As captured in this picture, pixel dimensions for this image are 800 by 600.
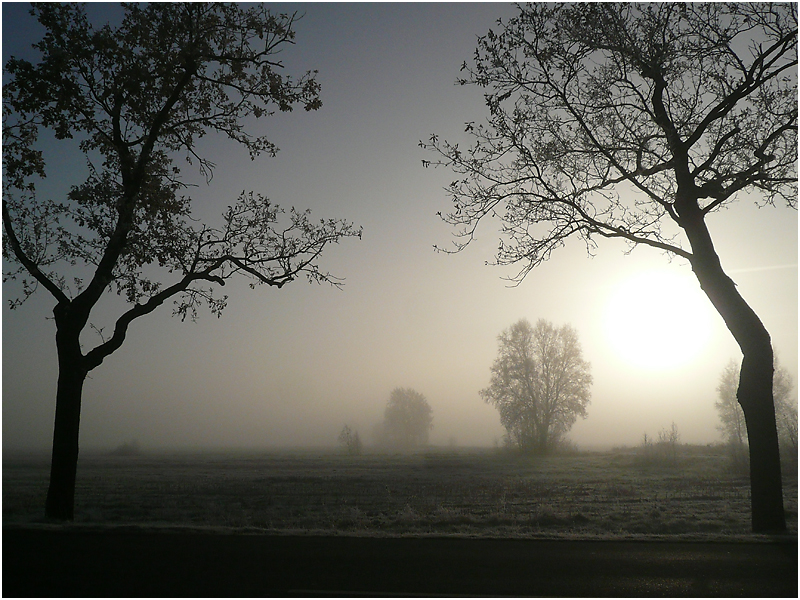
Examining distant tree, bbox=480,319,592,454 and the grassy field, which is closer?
the grassy field

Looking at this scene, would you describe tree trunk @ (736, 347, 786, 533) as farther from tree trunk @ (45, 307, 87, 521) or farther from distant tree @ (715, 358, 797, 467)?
distant tree @ (715, 358, 797, 467)

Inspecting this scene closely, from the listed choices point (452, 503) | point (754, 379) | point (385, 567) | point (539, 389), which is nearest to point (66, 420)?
point (385, 567)

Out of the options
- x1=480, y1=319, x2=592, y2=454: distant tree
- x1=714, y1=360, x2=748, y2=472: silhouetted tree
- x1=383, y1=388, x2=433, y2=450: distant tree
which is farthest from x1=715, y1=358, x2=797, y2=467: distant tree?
x1=383, y1=388, x2=433, y2=450: distant tree

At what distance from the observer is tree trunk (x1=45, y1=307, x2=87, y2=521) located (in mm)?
11648

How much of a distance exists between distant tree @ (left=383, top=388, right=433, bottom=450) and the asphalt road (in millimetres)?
84950

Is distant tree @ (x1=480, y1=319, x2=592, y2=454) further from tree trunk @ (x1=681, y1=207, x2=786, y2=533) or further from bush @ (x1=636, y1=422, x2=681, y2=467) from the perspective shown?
tree trunk @ (x1=681, y1=207, x2=786, y2=533)

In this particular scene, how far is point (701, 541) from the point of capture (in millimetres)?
→ 8500

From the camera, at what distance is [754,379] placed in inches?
417

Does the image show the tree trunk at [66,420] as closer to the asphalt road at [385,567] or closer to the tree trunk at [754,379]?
the asphalt road at [385,567]

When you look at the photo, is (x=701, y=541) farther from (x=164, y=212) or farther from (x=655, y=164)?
(x=164, y=212)

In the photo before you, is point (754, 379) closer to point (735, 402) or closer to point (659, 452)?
point (659, 452)

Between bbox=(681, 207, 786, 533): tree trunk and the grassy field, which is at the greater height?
bbox=(681, 207, 786, 533): tree trunk

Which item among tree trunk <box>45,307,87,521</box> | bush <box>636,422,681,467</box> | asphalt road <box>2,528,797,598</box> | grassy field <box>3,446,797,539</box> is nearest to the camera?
asphalt road <box>2,528,797,598</box>

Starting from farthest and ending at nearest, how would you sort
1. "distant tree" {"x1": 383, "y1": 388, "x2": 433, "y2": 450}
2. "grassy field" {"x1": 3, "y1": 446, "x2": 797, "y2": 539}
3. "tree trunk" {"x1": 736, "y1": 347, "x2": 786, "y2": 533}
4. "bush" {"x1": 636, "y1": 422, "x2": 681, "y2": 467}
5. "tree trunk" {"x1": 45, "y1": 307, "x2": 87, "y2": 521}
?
"distant tree" {"x1": 383, "y1": 388, "x2": 433, "y2": 450} → "bush" {"x1": 636, "y1": 422, "x2": 681, "y2": 467} → "grassy field" {"x1": 3, "y1": 446, "x2": 797, "y2": 539} → "tree trunk" {"x1": 45, "y1": 307, "x2": 87, "y2": 521} → "tree trunk" {"x1": 736, "y1": 347, "x2": 786, "y2": 533}
